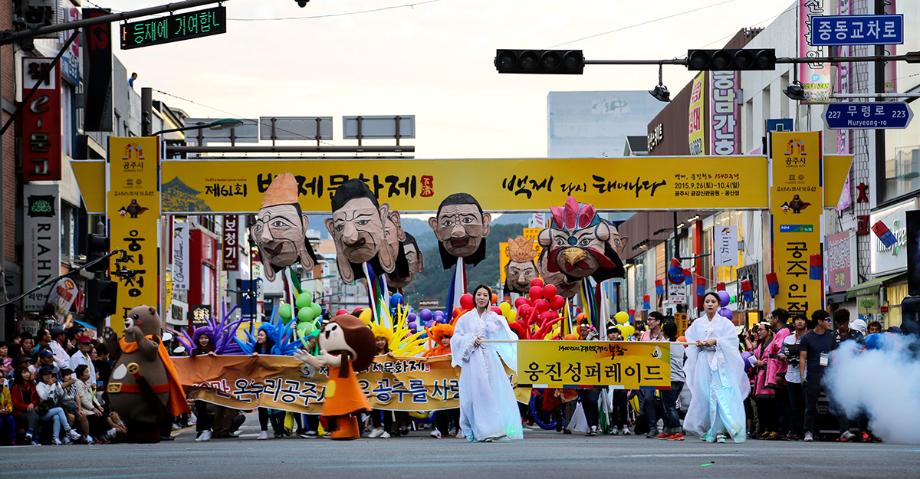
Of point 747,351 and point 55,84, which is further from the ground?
point 55,84

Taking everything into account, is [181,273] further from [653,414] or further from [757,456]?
[757,456]

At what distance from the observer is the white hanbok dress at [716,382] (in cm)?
1872

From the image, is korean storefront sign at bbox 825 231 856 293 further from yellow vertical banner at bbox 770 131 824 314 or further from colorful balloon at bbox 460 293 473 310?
colorful balloon at bbox 460 293 473 310

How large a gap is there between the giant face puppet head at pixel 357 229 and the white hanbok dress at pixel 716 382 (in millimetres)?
8719

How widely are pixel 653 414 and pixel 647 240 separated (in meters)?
53.7

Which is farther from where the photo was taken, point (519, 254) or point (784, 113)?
point (784, 113)

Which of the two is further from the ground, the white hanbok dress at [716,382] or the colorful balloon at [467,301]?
the colorful balloon at [467,301]

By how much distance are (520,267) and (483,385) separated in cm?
1724

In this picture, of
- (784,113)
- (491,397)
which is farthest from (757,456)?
(784,113)

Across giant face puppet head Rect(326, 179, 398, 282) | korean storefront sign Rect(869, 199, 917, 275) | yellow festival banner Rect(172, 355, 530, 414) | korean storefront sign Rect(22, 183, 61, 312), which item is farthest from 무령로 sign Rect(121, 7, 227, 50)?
korean storefront sign Rect(869, 199, 917, 275)

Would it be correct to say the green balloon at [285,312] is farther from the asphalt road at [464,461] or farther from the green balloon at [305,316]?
the asphalt road at [464,461]

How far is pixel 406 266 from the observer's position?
3162cm

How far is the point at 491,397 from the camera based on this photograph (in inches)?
727

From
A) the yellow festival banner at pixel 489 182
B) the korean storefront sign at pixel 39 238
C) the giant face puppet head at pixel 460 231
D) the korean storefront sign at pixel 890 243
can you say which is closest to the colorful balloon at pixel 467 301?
the giant face puppet head at pixel 460 231
